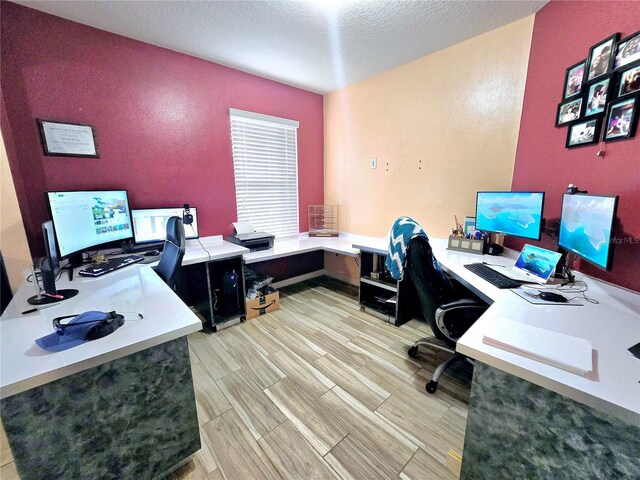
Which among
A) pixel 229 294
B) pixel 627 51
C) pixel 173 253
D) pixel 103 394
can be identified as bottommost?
pixel 229 294

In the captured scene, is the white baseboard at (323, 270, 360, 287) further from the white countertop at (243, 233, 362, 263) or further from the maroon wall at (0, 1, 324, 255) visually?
the maroon wall at (0, 1, 324, 255)

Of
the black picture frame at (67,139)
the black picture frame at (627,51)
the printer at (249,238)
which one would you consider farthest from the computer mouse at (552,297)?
the black picture frame at (67,139)

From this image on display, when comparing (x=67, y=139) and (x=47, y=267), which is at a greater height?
(x=67, y=139)

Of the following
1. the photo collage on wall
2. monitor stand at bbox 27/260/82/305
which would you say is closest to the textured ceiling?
the photo collage on wall

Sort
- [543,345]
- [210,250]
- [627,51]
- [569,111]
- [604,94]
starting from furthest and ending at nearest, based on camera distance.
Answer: [210,250] → [569,111] → [604,94] → [627,51] → [543,345]

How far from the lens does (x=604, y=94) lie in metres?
1.43

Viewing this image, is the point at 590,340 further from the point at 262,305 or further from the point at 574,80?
the point at 262,305

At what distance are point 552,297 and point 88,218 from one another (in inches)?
117

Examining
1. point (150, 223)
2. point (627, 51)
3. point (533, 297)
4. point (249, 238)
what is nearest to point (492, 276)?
point (533, 297)

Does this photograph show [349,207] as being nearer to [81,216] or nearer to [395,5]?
[395,5]

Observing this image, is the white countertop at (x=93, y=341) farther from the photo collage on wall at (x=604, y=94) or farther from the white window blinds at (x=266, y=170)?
the photo collage on wall at (x=604, y=94)

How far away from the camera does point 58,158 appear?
2.02 meters

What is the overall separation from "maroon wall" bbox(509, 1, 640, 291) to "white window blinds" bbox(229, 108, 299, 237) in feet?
7.99

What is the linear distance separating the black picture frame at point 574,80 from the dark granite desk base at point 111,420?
8.69 feet
